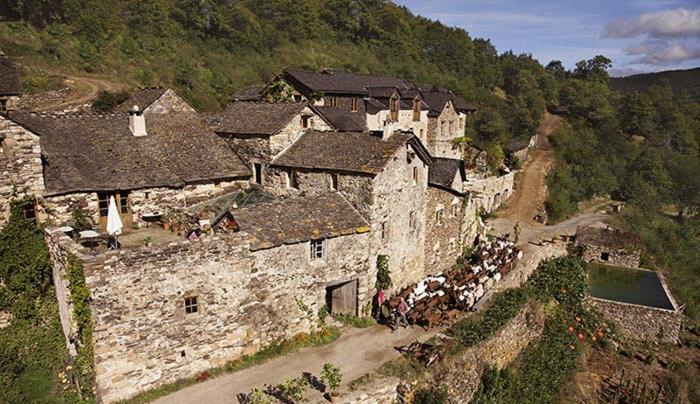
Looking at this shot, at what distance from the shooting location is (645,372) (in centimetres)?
2786

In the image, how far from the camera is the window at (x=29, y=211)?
807 inches

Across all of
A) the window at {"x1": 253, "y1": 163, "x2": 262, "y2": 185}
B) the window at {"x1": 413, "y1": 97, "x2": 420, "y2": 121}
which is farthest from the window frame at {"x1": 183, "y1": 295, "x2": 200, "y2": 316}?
the window at {"x1": 413, "y1": 97, "x2": 420, "y2": 121}

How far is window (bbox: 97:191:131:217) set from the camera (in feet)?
75.8

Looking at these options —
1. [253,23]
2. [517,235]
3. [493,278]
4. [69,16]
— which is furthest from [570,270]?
[253,23]

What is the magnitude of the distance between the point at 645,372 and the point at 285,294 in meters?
21.0

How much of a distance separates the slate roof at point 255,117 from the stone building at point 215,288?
257 inches

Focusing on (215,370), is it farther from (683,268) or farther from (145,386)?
(683,268)

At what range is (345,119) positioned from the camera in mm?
45625

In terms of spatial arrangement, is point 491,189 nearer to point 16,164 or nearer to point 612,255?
point 612,255

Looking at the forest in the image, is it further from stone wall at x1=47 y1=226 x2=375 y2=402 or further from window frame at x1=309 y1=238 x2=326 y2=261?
window frame at x1=309 y1=238 x2=326 y2=261

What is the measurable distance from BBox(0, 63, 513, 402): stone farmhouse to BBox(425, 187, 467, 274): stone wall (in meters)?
0.12

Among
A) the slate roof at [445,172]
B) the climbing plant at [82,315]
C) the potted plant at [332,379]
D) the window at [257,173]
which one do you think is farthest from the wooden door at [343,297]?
the slate roof at [445,172]

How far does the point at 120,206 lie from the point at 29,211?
3.73 m

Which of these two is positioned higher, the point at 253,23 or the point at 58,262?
the point at 253,23
